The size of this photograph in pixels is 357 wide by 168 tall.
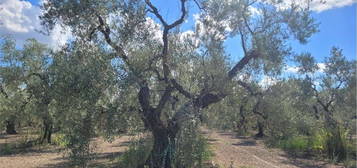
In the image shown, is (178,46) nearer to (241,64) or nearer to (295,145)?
(241,64)

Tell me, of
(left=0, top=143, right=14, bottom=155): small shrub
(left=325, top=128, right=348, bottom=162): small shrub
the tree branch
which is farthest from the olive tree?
(left=0, top=143, right=14, bottom=155): small shrub

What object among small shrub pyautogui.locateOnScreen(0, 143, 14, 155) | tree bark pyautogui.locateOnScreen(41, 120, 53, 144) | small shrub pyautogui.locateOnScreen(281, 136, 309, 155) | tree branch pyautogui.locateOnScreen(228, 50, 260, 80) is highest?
tree branch pyautogui.locateOnScreen(228, 50, 260, 80)

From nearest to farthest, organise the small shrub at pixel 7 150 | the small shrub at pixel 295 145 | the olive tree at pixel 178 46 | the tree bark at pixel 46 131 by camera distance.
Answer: the olive tree at pixel 178 46
the small shrub at pixel 295 145
the small shrub at pixel 7 150
the tree bark at pixel 46 131

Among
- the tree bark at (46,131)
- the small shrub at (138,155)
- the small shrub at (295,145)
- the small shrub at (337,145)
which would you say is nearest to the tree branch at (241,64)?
the small shrub at (138,155)

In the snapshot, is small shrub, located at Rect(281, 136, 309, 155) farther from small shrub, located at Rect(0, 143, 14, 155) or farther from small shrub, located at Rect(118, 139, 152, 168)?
small shrub, located at Rect(0, 143, 14, 155)

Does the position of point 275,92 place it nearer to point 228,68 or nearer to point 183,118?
point 228,68

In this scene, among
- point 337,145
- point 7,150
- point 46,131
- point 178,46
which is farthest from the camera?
point 46,131

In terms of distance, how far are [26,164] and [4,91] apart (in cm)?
1288

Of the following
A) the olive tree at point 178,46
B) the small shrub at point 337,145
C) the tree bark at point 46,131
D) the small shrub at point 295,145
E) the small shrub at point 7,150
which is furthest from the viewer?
the tree bark at point 46,131

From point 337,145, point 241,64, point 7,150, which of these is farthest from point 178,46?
point 7,150

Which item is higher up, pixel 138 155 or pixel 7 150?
pixel 138 155

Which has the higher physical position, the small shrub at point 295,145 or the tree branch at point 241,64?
the tree branch at point 241,64

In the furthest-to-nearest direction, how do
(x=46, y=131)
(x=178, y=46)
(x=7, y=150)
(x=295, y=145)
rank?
(x=46, y=131) < (x=7, y=150) < (x=295, y=145) < (x=178, y=46)

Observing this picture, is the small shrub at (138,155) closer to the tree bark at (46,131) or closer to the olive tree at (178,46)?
the olive tree at (178,46)
